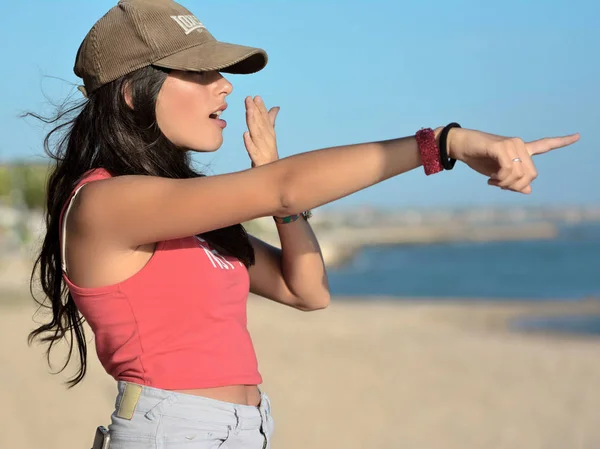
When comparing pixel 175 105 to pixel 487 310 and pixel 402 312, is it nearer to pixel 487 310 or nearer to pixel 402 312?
pixel 402 312

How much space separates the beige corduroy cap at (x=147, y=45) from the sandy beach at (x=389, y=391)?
18.3ft

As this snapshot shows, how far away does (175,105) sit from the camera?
92.4 inches

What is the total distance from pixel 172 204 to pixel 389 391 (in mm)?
7734

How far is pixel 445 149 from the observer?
1.84 metres

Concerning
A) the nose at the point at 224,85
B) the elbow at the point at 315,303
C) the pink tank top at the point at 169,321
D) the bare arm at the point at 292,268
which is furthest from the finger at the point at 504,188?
the elbow at the point at 315,303

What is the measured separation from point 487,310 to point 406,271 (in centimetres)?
2266

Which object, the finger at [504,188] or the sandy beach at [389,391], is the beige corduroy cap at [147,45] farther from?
the sandy beach at [389,391]

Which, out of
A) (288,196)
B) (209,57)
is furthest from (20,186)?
(288,196)

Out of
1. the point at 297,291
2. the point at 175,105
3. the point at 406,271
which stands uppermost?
the point at 175,105

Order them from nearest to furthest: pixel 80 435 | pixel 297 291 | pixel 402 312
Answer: pixel 297 291 < pixel 80 435 < pixel 402 312

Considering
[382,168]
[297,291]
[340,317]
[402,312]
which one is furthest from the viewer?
[402,312]

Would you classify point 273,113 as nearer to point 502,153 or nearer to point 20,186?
point 502,153

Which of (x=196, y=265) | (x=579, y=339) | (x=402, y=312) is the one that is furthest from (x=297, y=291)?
(x=402, y=312)

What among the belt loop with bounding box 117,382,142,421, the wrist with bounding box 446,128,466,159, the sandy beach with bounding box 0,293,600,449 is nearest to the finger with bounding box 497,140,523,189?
the wrist with bounding box 446,128,466,159
